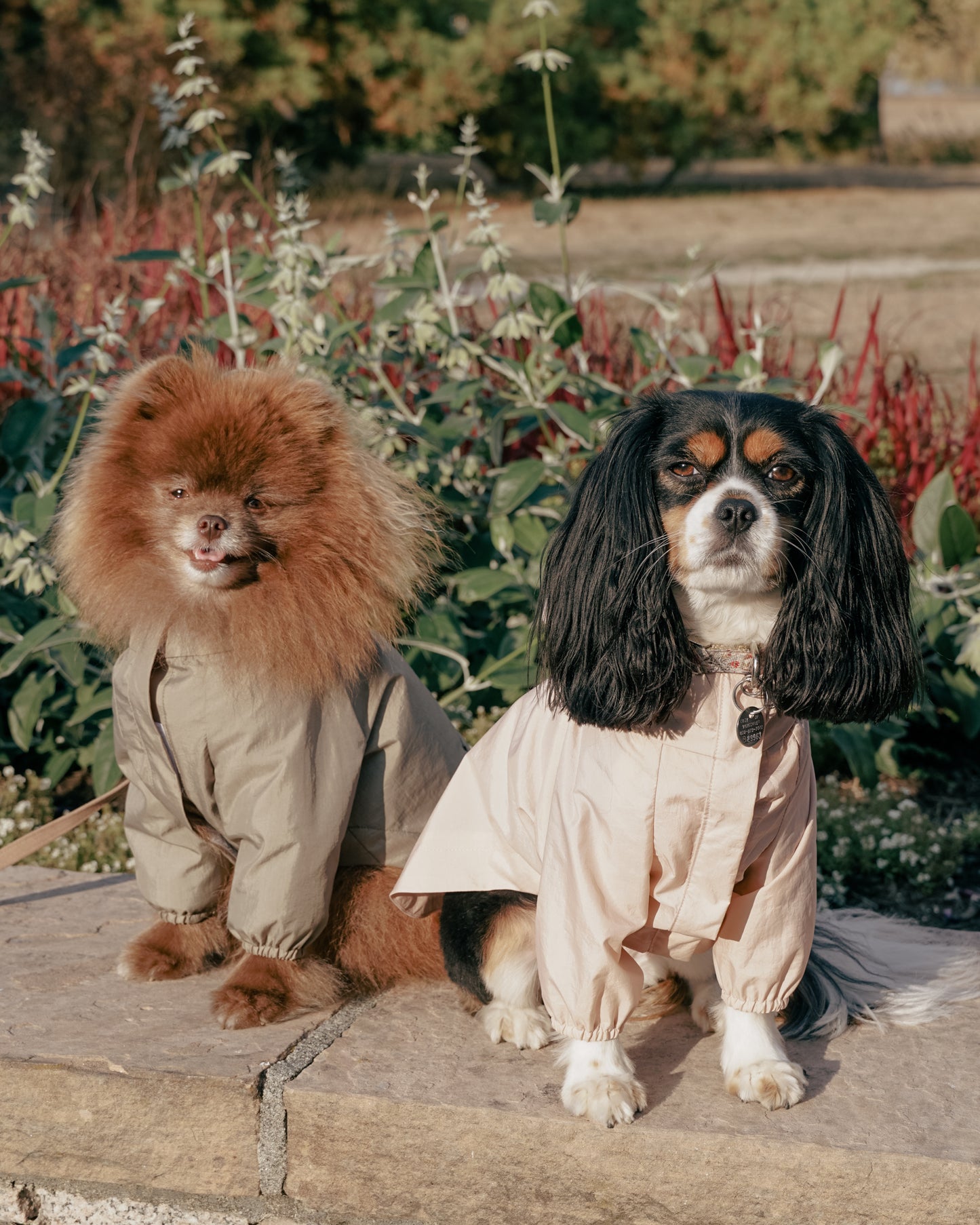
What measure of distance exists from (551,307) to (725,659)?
1.79m

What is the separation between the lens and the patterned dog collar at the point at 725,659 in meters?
2.14

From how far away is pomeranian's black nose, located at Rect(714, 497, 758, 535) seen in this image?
6.53 feet

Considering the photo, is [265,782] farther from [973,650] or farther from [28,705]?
[973,650]

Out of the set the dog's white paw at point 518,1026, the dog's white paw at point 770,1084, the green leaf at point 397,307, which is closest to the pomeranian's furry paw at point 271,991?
the dog's white paw at point 518,1026

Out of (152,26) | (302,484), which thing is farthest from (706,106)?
(302,484)

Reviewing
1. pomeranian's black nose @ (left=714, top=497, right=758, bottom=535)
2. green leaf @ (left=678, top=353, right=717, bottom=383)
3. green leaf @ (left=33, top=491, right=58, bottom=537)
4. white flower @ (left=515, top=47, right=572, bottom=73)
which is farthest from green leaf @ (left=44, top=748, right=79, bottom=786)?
pomeranian's black nose @ (left=714, top=497, right=758, bottom=535)

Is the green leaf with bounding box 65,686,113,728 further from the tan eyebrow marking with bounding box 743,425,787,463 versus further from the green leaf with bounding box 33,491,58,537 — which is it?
the tan eyebrow marking with bounding box 743,425,787,463

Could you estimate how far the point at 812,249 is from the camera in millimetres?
15000

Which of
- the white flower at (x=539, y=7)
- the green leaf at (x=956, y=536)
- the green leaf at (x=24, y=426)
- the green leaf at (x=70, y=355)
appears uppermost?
the white flower at (x=539, y=7)

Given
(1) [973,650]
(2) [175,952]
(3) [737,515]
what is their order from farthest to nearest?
(1) [973,650] → (2) [175,952] → (3) [737,515]

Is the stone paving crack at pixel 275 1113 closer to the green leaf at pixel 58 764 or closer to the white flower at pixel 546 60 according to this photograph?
the green leaf at pixel 58 764

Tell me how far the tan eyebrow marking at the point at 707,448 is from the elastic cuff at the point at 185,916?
54.6 inches

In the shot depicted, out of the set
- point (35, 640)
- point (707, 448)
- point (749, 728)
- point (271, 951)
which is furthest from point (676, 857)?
point (35, 640)

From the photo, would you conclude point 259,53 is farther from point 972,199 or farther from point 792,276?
point 972,199
